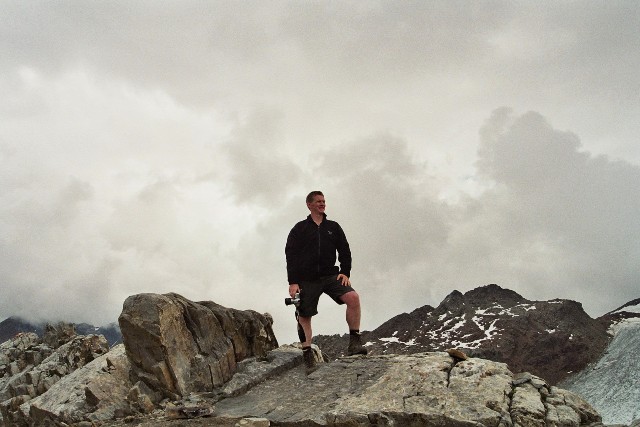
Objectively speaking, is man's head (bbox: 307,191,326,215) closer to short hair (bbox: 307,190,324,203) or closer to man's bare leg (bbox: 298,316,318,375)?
short hair (bbox: 307,190,324,203)

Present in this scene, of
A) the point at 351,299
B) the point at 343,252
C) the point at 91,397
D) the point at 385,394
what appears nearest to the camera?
the point at 385,394

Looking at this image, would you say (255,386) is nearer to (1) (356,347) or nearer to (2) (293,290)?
(2) (293,290)

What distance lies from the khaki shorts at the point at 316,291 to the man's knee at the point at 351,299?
0.12 metres

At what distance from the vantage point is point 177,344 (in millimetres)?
15281

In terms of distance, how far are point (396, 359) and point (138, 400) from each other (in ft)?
26.1

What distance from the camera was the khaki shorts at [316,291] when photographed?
15.1 meters

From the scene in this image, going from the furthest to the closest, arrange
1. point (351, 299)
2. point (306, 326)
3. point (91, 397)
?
point (306, 326) → point (91, 397) → point (351, 299)

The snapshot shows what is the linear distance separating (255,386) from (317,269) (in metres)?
4.28

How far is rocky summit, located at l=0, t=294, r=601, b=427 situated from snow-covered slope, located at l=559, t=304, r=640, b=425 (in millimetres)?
149913

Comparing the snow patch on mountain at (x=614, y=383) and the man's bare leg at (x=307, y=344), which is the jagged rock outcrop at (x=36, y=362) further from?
the snow patch on mountain at (x=614, y=383)

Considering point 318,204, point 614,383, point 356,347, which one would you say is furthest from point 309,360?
point 614,383

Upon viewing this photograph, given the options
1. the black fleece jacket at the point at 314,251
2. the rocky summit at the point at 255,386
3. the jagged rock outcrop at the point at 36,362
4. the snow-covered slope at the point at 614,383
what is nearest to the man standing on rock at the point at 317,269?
the black fleece jacket at the point at 314,251

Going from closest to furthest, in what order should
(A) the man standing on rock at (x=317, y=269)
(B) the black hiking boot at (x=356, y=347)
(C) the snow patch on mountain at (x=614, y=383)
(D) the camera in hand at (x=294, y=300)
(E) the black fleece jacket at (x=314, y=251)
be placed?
(D) the camera in hand at (x=294, y=300)
(A) the man standing on rock at (x=317, y=269)
(E) the black fleece jacket at (x=314, y=251)
(B) the black hiking boot at (x=356, y=347)
(C) the snow patch on mountain at (x=614, y=383)

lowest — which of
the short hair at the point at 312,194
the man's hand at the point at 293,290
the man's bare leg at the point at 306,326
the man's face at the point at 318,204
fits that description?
the man's bare leg at the point at 306,326
